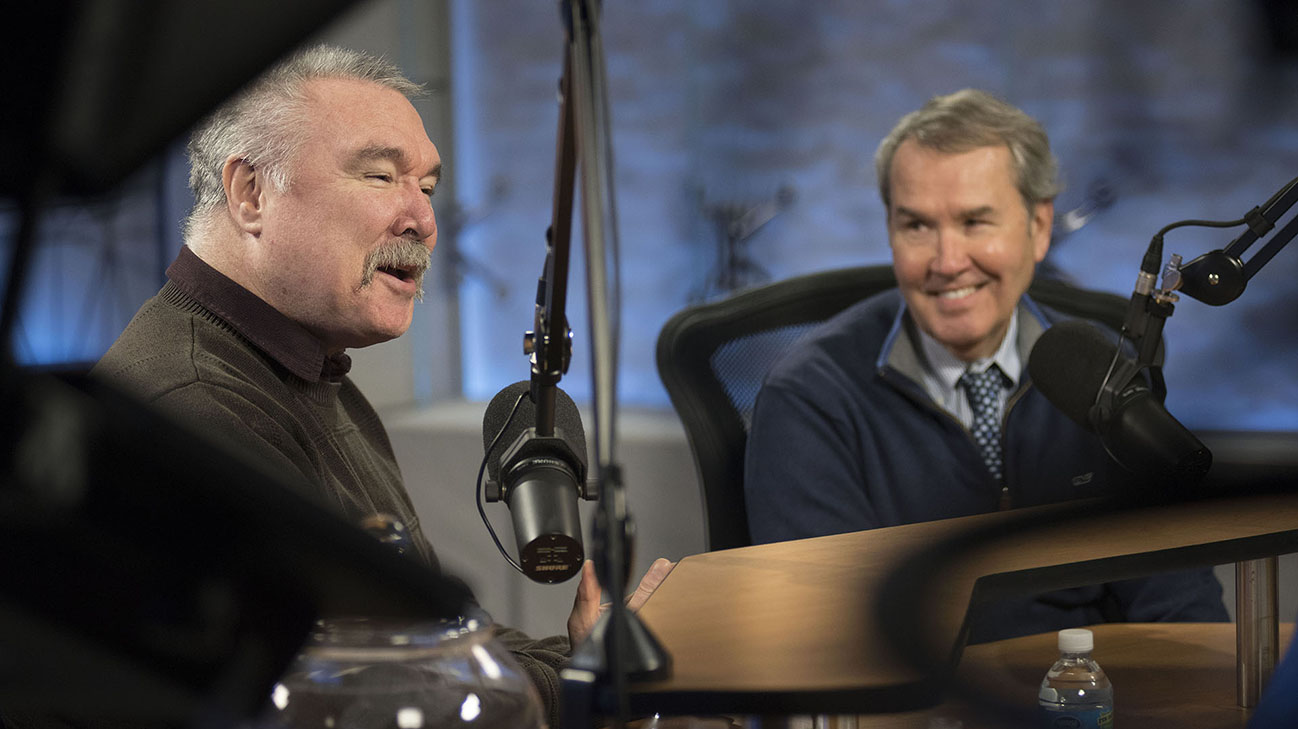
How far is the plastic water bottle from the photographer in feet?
3.08

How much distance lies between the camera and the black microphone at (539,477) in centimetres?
67

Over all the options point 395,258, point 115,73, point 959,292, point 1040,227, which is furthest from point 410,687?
point 1040,227

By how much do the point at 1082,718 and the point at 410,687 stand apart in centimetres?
61

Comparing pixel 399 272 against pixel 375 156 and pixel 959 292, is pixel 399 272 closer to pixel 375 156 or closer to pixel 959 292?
pixel 375 156

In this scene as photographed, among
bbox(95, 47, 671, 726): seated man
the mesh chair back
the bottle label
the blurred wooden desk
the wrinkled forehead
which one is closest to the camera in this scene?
the blurred wooden desk

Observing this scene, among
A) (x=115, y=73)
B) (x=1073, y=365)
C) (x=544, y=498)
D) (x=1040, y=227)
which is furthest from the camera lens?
(x=1040, y=227)

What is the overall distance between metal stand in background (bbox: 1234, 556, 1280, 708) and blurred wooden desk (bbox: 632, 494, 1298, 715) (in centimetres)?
3

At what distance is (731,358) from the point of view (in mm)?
1858

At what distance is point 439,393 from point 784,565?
8.33 ft

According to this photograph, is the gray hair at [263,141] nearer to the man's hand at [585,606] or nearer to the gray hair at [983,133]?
the man's hand at [585,606]

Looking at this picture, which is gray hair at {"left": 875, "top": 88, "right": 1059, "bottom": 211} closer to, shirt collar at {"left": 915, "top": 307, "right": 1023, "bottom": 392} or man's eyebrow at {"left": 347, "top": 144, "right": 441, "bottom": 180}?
shirt collar at {"left": 915, "top": 307, "right": 1023, "bottom": 392}

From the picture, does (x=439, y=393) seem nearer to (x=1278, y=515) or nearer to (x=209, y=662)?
→ (x=1278, y=515)

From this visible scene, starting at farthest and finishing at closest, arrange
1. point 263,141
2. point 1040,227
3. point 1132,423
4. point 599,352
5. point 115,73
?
point 1040,227
point 263,141
point 1132,423
point 599,352
point 115,73

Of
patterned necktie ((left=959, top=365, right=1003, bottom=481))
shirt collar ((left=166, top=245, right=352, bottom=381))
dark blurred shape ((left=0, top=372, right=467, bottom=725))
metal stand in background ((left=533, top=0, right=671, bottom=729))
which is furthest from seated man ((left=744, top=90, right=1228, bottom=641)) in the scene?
dark blurred shape ((left=0, top=372, right=467, bottom=725))
